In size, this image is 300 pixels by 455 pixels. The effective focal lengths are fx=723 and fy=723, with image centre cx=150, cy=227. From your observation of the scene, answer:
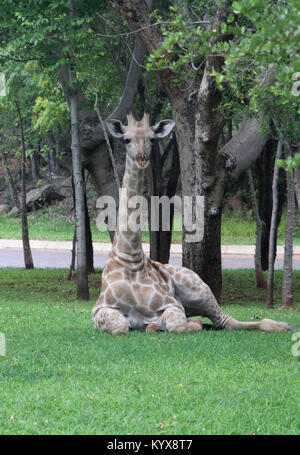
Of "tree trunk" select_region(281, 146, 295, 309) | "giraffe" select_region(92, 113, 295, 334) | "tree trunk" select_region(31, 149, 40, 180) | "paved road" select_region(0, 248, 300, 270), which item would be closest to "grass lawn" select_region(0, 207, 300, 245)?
"tree trunk" select_region(31, 149, 40, 180)

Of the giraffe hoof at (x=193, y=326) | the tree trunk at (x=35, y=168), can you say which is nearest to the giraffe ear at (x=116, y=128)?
the giraffe hoof at (x=193, y=326)

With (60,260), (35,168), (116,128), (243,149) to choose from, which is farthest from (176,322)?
(35,168)

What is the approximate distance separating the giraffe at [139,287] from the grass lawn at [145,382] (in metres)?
0.26

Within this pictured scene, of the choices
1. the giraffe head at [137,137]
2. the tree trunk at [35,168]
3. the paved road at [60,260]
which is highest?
the tree trunk at [35,168]

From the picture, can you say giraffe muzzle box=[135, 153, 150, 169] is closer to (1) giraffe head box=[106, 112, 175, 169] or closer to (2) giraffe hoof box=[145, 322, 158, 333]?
(1) giraffe head box=[106, 112, 175, 169]

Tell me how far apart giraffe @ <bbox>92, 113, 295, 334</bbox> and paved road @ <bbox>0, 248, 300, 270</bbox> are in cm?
1377

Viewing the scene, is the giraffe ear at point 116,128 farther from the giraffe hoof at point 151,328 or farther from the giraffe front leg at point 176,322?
the giraffe hoof at point 151,328

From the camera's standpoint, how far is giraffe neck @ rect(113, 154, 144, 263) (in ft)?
28.2

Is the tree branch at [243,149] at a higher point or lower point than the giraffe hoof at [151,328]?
higher

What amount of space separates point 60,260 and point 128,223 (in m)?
16.2

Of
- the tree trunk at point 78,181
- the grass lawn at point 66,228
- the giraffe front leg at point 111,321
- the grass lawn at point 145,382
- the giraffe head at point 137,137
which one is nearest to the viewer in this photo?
the grass lawn at point 145,382

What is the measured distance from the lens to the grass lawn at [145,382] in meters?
5.13

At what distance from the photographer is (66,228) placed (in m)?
33.9
